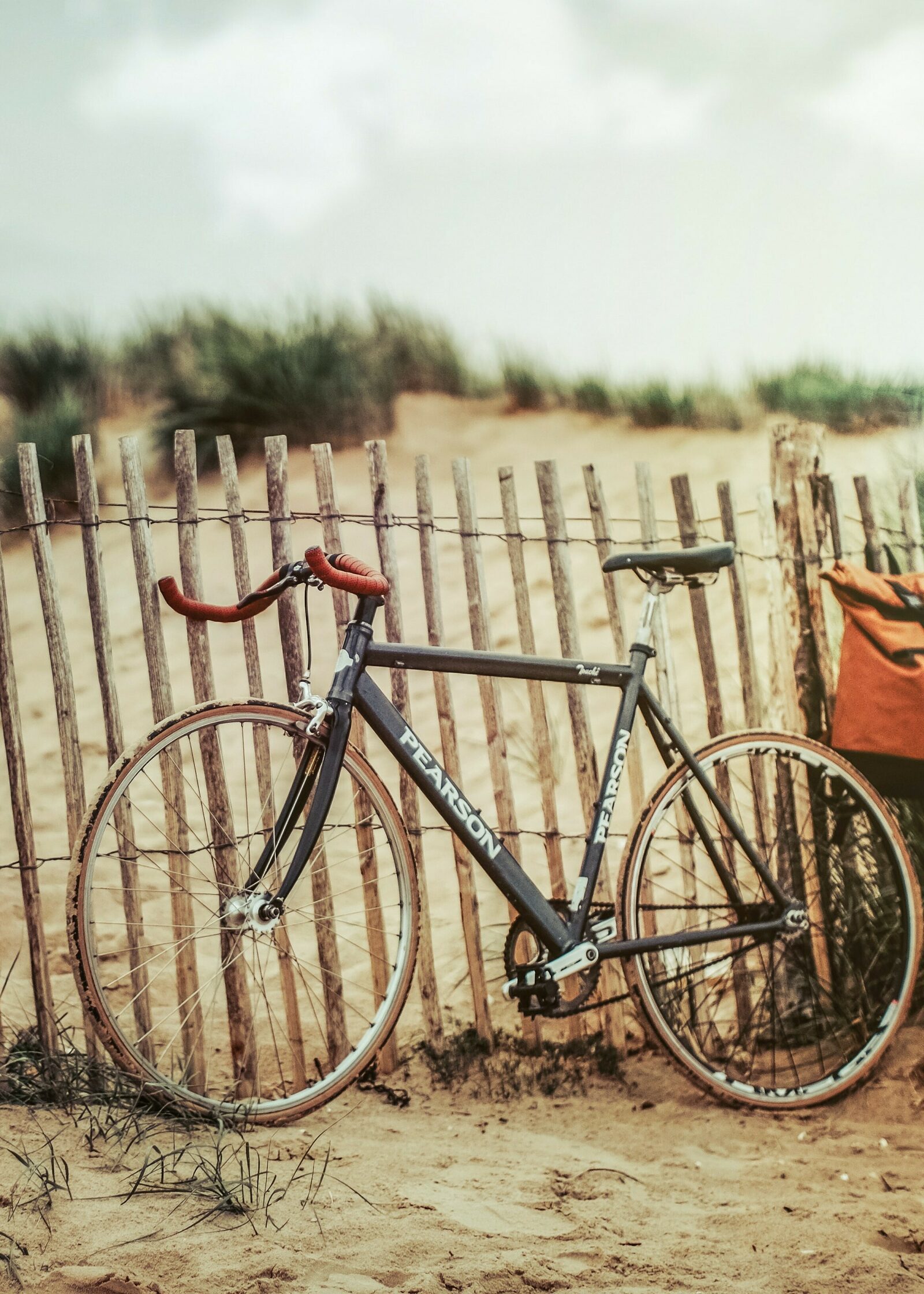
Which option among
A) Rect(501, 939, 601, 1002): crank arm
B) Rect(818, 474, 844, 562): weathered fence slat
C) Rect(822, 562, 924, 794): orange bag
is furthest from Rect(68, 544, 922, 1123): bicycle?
Rect(818, 474, 844, 562): weathered fence slat

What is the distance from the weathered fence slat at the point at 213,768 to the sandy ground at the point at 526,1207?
10.6 inches

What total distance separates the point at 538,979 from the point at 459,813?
1.54 ft

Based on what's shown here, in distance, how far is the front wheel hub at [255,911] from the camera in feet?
7.64

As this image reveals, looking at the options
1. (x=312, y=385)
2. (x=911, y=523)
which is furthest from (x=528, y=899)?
(x=312, y=385)

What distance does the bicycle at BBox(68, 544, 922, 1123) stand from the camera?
8.05 feet

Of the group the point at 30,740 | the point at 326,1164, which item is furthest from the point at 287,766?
the point at 326,1164

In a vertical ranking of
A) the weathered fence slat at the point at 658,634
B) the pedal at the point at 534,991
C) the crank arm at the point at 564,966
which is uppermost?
the weathered fence slat at the point at 658,634

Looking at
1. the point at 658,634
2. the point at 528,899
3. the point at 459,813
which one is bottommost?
the point at 528,899

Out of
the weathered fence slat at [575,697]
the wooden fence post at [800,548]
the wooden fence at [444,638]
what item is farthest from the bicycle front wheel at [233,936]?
the wooden fence post at [800,548]

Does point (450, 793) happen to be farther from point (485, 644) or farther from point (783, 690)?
point (783, 690)

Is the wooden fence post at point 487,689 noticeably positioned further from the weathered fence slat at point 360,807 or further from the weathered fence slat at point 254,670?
the weathered fence slat at point 254,670

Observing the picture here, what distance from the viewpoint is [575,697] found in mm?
3346

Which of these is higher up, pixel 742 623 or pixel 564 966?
pixel 742 623

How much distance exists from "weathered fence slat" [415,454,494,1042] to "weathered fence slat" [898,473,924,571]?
73.5 inches
